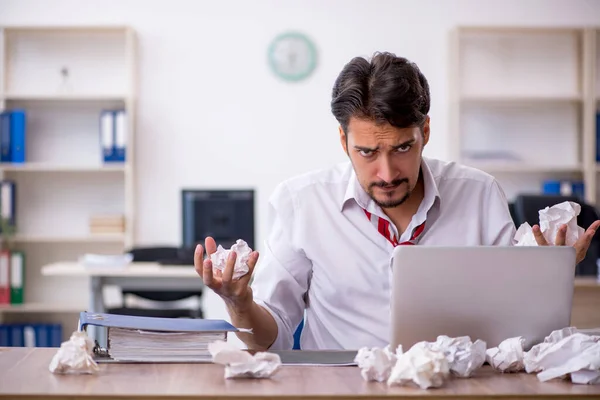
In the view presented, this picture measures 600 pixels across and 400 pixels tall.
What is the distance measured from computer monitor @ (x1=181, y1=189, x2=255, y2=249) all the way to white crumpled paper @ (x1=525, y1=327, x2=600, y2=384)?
276 cm

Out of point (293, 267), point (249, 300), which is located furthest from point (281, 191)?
point (249, 300)

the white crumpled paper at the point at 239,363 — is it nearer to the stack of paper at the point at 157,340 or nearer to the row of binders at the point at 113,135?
the stack of paper at the point at 157,340

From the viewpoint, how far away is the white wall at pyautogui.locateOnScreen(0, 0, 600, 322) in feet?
17.0

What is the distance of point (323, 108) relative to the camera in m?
5.19

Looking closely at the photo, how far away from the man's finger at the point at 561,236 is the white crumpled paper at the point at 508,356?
0.83 feet

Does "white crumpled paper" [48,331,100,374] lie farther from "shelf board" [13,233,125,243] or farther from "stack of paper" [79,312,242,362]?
"shelf board" [13,233,125,243]

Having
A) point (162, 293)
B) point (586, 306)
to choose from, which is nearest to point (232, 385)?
point (586, 306)

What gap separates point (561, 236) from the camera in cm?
152

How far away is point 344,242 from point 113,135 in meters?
3.20

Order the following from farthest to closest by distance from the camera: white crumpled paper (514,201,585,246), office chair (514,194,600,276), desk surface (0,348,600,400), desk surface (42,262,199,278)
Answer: desk surface (42,262,199,278) < office chair (514,194,600,276) < white crumpled paper (514,201,585,246) < desk surface (0,348,600,400)

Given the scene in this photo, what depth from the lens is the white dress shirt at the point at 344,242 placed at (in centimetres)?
196

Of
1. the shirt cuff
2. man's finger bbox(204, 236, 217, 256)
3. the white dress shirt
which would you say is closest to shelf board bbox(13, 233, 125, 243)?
the white dress shirt

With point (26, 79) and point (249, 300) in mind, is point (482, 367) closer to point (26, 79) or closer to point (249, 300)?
point (249, 300)

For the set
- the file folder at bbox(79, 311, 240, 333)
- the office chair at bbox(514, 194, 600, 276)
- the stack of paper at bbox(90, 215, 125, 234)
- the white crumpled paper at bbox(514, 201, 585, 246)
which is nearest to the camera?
the file folder at bbox(79, 311, 240, 333)
